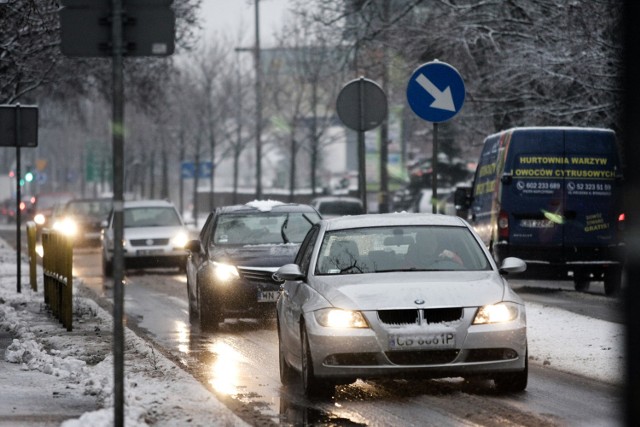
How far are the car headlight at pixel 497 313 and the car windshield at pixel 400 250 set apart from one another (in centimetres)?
75

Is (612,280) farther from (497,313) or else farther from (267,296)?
(497,313)

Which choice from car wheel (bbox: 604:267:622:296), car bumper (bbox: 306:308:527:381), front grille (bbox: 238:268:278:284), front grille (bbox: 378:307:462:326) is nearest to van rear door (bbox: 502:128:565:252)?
car wheel (bbox: 604:267:622:296)

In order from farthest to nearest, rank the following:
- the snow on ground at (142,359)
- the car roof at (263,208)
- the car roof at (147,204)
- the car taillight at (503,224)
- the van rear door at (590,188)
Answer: the car roof at (147,204) < the car taillight at (503,224) < the van rear door at (590,188) < the car roof at (263,208) < the snow on ground at (142,359)

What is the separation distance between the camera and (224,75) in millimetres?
67812

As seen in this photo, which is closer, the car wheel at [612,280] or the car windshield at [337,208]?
the car wheel at [612,280]

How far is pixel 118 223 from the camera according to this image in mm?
7316

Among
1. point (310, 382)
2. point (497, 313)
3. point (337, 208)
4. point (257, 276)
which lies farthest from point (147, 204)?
point (497, 313)

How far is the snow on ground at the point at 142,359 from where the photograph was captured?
8883 millimetres

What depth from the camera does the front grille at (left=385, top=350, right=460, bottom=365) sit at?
379 inches

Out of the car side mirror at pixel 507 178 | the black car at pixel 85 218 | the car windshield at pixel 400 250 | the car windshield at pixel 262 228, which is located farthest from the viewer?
the black car at pixel 85 218

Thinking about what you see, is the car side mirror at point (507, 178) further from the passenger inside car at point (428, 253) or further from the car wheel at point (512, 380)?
the car wheel at point (512, 380)

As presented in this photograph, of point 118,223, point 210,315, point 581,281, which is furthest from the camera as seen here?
point 581,281

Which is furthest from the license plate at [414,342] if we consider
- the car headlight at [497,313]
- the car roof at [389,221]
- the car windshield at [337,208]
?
the car windshield at [337,208]

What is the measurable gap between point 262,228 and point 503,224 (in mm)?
4373
